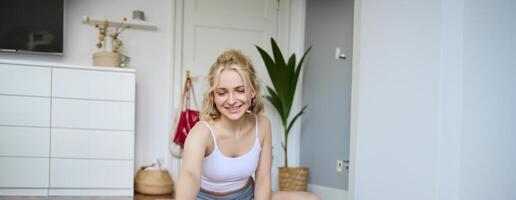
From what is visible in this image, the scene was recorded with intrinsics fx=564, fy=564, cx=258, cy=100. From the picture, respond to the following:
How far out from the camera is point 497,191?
9.60ft

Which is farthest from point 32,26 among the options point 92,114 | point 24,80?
point 92,114

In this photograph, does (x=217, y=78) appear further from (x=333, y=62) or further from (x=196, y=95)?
(x=196, y=95)

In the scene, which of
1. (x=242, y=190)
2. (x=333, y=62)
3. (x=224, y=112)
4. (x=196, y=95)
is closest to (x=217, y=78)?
(x=224, y=112)

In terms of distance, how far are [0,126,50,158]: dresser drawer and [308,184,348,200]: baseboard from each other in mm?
2126

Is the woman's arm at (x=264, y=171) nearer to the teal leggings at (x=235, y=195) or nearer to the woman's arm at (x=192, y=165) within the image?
the teal leggings at (x=235, y=195)

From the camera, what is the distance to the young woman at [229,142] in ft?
5.90

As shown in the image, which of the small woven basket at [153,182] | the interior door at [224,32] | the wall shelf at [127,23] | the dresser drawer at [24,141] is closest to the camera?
the dresser drawer at [24,141]

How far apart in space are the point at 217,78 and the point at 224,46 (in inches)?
129

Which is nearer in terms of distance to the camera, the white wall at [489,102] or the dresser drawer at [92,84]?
the white wall at [489,102]

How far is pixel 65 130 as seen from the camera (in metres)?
4.22

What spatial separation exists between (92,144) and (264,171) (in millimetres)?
2568

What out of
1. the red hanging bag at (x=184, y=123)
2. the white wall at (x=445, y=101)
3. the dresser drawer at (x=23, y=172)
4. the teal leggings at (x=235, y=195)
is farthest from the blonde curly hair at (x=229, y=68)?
the red hanging bag at (x=184, y=123)

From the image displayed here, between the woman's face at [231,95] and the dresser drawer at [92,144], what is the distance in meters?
2.65

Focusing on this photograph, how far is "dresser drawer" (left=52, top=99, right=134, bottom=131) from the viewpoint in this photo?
421cm
